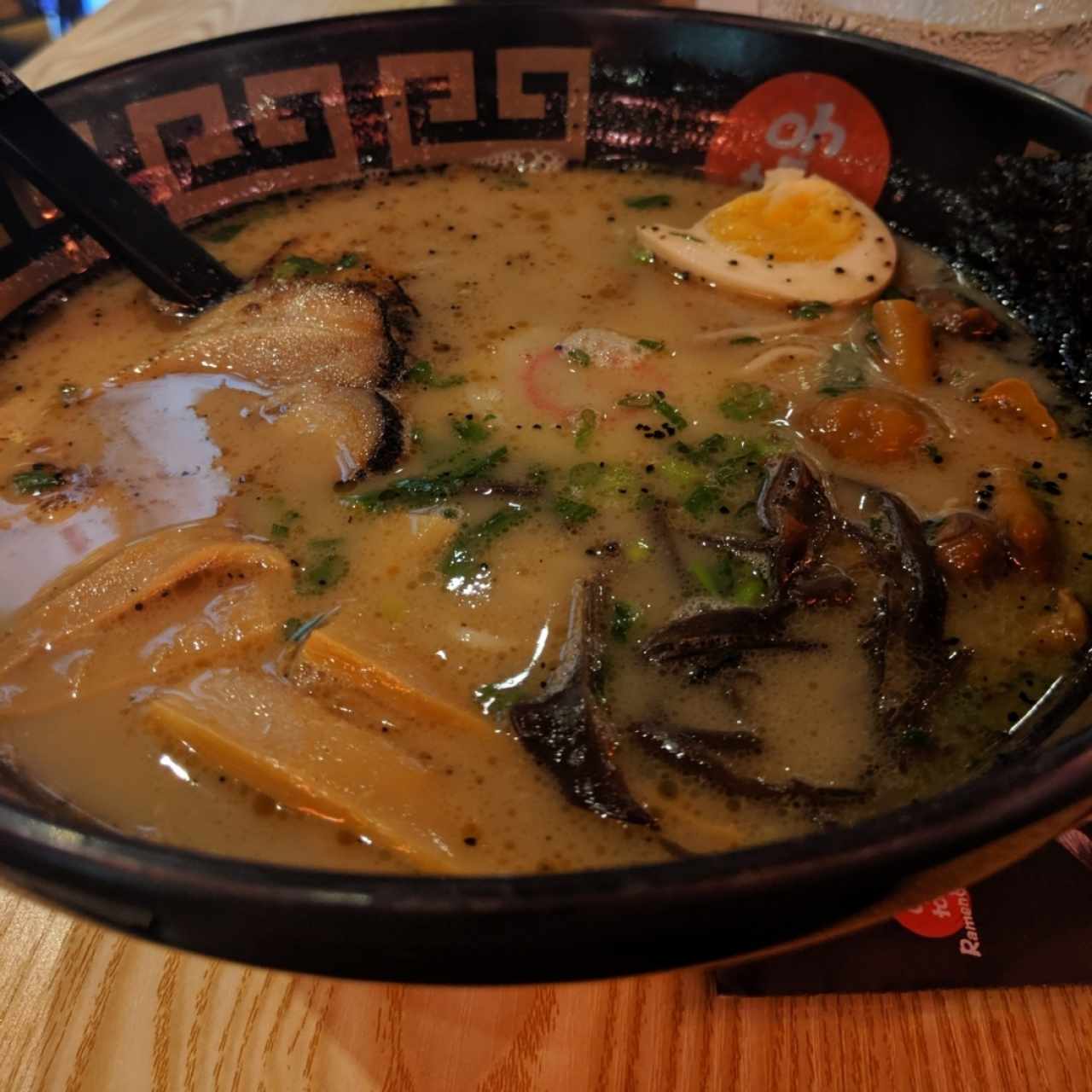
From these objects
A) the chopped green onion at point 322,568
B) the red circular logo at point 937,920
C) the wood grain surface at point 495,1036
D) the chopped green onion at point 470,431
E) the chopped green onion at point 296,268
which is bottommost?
the wood grain surface at point 495,1036

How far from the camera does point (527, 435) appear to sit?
1.41 metres

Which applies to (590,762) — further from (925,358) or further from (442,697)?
(925,358)

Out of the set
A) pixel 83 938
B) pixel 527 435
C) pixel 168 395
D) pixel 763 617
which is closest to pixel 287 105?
pixel 168 395

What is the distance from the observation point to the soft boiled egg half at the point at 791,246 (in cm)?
165

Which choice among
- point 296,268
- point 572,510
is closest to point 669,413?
point 572,510

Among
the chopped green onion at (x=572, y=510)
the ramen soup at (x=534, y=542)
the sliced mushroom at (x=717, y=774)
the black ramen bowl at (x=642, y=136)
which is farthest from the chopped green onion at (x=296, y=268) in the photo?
the sliced mushroom at (x=717, y=774)

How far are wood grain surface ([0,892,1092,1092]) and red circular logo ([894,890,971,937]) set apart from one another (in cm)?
6

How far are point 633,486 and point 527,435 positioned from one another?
0.60 feet

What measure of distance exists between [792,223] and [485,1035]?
4.61 ft

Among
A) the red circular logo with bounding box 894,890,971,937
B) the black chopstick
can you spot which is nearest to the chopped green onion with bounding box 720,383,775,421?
the red circular logo with bounding box 894,890,971,937

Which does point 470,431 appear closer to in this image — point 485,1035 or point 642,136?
point 485,1035

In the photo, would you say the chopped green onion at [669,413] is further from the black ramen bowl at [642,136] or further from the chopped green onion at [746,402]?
the black ramen bowl at [642,136]

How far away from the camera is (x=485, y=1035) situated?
3.06 ft

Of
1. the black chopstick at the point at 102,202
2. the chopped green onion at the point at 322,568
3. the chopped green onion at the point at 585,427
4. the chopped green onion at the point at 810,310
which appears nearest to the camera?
the chopped green onion at the point at 322,568
